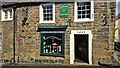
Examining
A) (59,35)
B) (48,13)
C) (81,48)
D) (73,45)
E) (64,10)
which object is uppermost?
(64,10)

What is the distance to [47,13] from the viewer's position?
47.2 feet

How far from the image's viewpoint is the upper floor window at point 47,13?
14.3 metres

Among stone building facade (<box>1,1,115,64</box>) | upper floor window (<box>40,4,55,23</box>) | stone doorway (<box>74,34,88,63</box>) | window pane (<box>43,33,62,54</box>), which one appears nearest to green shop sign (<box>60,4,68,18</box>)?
stone building facade (<box>1,1,115,64</box>)

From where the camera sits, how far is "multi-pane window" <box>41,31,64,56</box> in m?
14.0

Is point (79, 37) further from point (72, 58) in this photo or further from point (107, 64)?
point (107, 64)

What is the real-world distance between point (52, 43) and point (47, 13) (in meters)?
2.00

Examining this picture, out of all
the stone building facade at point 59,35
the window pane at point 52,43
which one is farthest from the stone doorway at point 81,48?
the window pane at point 52,43

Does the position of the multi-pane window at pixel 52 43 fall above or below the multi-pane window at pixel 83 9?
below

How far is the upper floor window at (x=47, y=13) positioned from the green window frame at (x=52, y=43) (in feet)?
2.68

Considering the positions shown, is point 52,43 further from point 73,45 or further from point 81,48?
point 81,48

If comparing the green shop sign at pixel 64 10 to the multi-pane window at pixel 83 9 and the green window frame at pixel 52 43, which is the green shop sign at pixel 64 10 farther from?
the green window frame at pixel 52 43

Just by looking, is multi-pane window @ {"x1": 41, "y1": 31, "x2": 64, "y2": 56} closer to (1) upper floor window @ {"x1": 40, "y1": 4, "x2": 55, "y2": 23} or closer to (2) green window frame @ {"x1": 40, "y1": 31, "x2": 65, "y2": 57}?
(2) green window frame @ {"x1": 40, "y1": 31, "x2": 65, "y2": 57}

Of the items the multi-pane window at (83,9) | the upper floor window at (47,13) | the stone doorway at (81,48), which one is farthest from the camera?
the upper floor window at (47,13)

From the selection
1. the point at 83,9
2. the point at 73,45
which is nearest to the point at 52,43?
the point at 73,45
